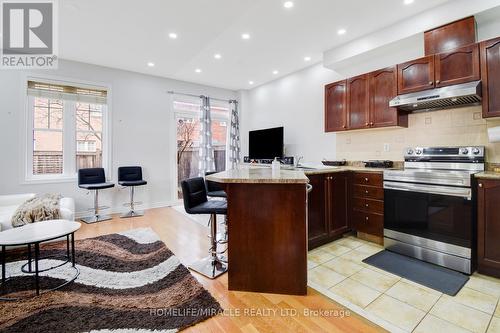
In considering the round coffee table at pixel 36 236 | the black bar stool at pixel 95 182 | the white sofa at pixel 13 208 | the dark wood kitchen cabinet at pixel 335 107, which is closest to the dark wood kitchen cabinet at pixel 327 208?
the dark wood kitchen cabinet at pixel 335 107

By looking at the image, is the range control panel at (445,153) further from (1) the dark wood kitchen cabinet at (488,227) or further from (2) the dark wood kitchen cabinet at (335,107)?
(2) the dark wood kitchen cabinet at (335,107)

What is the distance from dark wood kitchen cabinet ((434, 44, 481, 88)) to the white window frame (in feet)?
17.5

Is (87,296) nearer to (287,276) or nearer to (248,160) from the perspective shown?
(287,276)

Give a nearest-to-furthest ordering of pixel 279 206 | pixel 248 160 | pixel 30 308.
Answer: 1. pixel 30 308
2. pixel 279 206
3. pixel 248 160

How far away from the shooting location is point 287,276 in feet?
6.46

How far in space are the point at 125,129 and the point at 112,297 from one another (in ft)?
12.3

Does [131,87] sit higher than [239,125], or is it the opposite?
Answer: [131,87]

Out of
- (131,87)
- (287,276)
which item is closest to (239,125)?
(131,87)

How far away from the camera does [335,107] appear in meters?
3.83

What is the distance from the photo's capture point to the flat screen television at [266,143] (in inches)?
195

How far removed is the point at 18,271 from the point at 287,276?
8.77ft

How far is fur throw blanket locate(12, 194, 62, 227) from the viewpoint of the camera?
9.24ft

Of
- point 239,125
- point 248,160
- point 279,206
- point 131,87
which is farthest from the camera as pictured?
point 239,125

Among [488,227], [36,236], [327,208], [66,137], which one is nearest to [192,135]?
[66,137]
